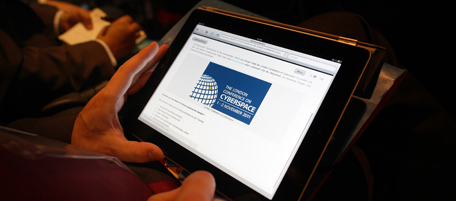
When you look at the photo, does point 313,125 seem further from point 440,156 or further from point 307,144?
point 440,156

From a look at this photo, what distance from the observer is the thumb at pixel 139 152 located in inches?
18.6

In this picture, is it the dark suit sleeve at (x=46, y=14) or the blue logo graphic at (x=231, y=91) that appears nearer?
Answer: the blue logo graphic at (x=231, y=91)

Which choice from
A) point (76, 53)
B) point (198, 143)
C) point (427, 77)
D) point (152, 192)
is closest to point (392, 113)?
point (427, 77)

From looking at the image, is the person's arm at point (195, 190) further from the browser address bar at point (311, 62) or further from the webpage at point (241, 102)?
the browser address bar at point (311, 62)

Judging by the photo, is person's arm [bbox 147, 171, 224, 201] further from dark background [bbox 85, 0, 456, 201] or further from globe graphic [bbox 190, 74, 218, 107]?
dark background [bbox 85, 0, 456, 201]

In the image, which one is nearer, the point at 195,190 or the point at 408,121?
the point at 195,190

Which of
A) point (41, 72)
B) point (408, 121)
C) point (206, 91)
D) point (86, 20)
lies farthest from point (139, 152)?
point (86, 20)

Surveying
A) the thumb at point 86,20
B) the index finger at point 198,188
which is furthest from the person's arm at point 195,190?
the thumb at point 86,20

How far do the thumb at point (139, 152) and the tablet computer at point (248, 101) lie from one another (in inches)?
0.7

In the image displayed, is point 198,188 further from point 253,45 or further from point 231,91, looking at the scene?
point 253,45

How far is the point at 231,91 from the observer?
1.41ft

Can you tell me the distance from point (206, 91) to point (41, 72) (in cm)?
73

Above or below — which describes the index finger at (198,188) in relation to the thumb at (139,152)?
above

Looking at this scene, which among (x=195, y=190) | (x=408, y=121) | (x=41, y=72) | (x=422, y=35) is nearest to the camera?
(x=195, y=190)
